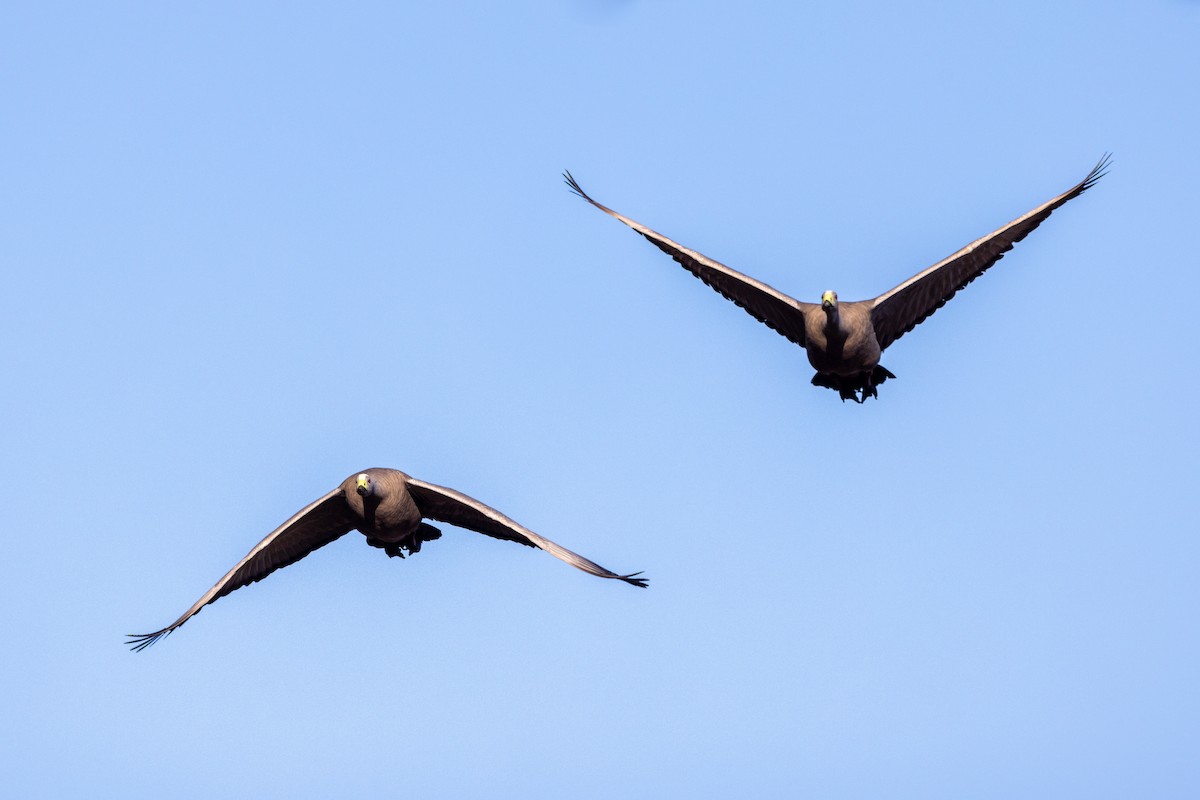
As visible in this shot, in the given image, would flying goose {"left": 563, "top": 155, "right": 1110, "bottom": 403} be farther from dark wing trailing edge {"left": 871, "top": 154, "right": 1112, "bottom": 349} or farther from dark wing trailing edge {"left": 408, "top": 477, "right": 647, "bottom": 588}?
dark wing trailing edge {"left": 408, "top": 477, "right": 647, "bottom": 588}

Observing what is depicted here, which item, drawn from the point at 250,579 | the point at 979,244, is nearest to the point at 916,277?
the point at 979,244

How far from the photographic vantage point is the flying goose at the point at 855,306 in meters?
26.5

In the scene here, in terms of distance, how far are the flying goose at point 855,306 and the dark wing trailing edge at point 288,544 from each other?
7.00 meters

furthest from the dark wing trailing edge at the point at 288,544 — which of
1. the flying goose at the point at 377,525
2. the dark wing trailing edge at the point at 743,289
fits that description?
the dark wing trailing edge at the point at 743,289

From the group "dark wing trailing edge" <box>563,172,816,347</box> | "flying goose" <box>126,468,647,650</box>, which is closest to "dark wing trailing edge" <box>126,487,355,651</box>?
"flying goose" <box>126,468,647,650</box>

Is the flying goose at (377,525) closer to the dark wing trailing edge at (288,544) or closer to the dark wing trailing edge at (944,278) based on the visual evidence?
the dark wing trailing edge at (288,544)

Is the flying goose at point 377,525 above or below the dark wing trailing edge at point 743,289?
below

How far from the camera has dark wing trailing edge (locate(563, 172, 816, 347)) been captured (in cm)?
2722

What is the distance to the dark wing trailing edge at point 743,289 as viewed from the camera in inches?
1072

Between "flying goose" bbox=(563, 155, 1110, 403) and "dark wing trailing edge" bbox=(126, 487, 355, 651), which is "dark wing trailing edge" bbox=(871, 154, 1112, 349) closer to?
"flying goose" bbox=(563, 155, 1110, 403)

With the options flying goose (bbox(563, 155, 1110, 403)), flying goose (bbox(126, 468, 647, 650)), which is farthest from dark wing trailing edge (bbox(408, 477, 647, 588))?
flying goose (bbox(563, 155, 1110, 403))

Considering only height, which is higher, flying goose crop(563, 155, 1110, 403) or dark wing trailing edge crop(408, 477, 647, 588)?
flying goose crop(563, 155, 1110, 403)

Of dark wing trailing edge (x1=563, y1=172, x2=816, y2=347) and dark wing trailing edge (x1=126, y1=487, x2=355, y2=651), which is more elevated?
dark wing trailing edge (x1=563, y1=172, x2=816, y2=347)

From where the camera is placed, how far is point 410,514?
26.5 meters
